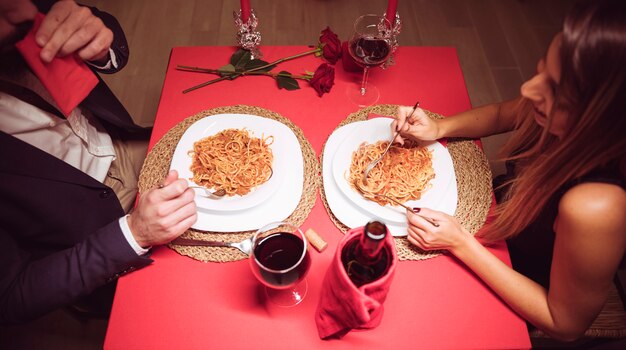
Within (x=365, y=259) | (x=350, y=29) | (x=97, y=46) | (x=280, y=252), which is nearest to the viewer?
(x=365, y=259)

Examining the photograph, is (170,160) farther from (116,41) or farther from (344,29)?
(344,29)

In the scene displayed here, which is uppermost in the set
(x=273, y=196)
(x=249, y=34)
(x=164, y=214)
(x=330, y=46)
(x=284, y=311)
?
(x=249, y=34)

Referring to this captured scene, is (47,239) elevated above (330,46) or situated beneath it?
situated beneath

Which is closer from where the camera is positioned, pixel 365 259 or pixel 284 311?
pixel 365 259

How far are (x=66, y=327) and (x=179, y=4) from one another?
2.83m

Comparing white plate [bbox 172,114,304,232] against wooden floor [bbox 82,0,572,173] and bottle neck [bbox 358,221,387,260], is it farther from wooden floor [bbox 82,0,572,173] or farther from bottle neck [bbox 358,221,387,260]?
wooden floor [bbox 82,0,572,173]

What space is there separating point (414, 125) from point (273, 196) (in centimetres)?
58

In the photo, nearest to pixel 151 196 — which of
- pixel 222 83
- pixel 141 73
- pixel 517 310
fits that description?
pixel 222 83

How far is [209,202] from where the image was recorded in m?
1.33

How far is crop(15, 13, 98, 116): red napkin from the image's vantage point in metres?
1.20

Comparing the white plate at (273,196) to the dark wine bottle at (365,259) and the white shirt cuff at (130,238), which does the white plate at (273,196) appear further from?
A: the dark wine bottle at (365,259)

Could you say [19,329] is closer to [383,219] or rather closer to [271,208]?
[271,208]

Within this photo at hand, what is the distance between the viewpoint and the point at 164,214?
121cm

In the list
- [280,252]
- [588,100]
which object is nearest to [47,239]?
[280,252]
